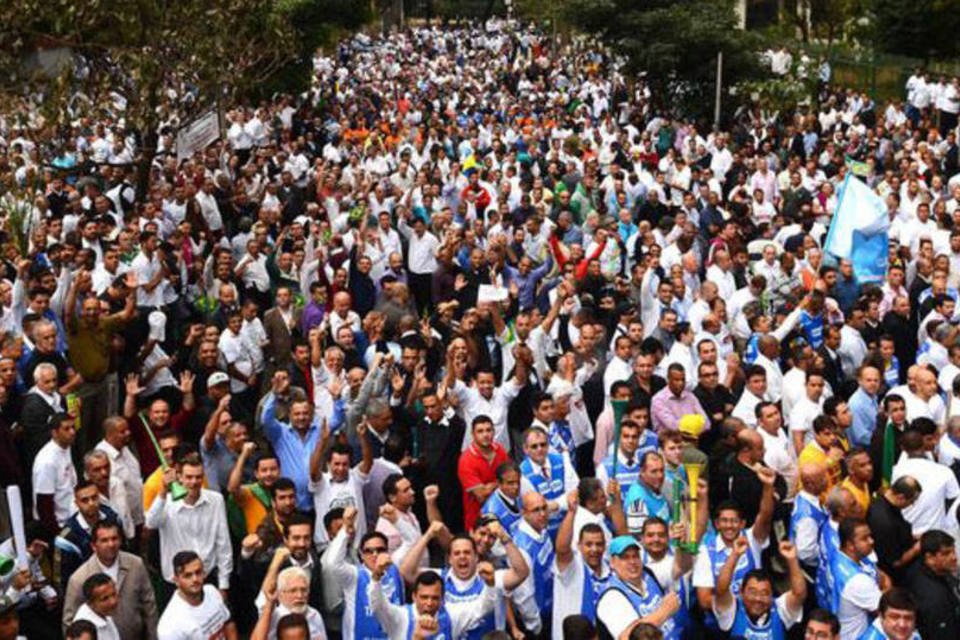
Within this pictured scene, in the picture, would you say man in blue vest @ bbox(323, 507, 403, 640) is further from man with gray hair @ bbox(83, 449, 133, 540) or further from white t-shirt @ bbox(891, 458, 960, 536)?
white t-shirt @ bbox(891, 458, 960, 536)

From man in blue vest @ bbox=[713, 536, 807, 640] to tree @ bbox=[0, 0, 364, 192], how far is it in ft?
30.9

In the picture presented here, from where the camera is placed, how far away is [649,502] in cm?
771

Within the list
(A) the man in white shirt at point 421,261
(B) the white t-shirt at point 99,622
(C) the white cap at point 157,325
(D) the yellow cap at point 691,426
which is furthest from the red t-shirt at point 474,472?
(A) the man in white shirt at point 421,261

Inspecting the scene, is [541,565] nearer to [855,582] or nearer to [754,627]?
[754,627]

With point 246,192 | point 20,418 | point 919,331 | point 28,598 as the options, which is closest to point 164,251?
point 20,418

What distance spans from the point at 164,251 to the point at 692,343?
185 inches

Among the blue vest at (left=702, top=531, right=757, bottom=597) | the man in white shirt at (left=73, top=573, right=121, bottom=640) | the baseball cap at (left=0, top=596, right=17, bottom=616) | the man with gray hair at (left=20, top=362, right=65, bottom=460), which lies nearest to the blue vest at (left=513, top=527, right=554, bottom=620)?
the blue vest at (left=702, top=531, right=757, bottom=597)

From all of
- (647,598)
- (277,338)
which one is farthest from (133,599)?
(277,338)

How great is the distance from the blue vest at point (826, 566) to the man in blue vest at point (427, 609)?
176cm

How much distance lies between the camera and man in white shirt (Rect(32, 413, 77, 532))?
7973 millimetres

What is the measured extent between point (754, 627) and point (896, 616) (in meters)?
0.77

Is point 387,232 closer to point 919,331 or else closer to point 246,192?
point 246,192

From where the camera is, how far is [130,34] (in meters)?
14.5

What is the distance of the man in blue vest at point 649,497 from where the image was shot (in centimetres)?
768
